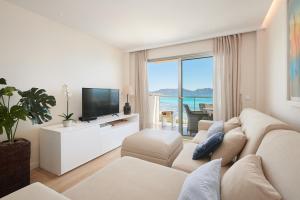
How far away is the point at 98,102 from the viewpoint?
3.17 m

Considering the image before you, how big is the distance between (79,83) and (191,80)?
8.82ft

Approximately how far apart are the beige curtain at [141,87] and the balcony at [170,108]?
0.69 feet

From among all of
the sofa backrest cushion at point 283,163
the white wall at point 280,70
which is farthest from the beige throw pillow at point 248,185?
the white wall at point 280,70

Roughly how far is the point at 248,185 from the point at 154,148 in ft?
4.78

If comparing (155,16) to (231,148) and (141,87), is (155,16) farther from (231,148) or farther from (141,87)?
(231,148)

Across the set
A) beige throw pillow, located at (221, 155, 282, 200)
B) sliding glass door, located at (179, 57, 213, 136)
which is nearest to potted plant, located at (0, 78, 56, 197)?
beige throw pillow, located at (221, 155, 282, 200)

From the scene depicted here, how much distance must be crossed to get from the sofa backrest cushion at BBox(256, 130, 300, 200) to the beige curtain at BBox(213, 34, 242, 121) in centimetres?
230

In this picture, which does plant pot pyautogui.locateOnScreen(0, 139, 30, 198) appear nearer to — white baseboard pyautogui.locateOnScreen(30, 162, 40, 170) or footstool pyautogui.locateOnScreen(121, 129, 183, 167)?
white baseboard pyautogui.locateOnScreen(30, 162, 40, 170)

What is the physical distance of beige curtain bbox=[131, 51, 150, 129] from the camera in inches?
165

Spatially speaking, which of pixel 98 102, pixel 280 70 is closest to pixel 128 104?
pixel 98 102

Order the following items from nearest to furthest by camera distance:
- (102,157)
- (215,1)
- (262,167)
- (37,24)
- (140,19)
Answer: (262,167) → (215,1) → (37,24) → (140,19) → (102,157)

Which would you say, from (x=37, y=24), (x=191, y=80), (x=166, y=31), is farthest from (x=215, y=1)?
(x=37, y=24)

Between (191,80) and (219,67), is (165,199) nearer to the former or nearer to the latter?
(219,67)

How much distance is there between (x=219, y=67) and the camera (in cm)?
328
